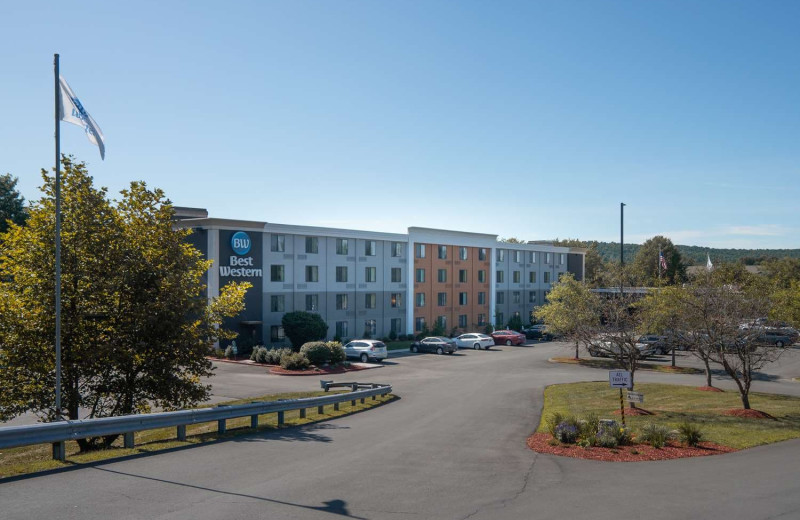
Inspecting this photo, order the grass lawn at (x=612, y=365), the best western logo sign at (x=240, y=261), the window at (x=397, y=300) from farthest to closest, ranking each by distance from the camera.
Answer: the window at (x=397, y=300) < the best western logo sign at (x=240, y=261) < the grass lawn at (x=612, y=365)

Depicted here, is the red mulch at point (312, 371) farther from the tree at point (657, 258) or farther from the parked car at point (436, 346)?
the tree at point (657, 258)

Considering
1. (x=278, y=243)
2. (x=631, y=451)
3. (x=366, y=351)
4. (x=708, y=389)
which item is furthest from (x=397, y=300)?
(x=631, y=451)

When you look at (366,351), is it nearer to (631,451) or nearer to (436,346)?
(436,346)

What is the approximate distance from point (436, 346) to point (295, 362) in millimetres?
14936

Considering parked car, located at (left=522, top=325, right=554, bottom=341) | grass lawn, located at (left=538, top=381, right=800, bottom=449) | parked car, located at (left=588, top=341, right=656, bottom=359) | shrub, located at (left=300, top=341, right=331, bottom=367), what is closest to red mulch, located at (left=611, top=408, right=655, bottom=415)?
grass lawn, located at (left=538, top=381, right=800, bottom=449)

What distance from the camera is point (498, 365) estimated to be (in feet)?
134

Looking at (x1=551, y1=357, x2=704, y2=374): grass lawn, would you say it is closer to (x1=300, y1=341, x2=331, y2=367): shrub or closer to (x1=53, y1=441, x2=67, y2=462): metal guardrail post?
(x1=300, y1=341, x2=331, y2=367): shrub

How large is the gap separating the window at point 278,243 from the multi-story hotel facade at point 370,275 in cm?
8

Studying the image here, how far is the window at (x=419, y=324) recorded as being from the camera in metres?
61.2

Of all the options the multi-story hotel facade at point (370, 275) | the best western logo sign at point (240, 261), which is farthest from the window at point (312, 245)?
the best western logo sign at point (240, 261)

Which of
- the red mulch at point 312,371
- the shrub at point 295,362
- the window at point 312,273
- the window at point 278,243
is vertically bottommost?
the red mulch at point 312,371

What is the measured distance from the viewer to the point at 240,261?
45875mm

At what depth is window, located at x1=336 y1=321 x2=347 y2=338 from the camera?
53.1m

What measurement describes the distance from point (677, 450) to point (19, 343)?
1664cm
